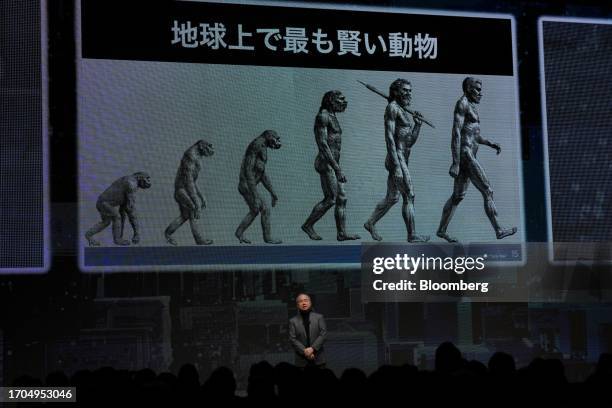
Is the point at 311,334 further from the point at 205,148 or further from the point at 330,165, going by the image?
the point at 205,148

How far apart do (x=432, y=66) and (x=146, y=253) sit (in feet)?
11.0

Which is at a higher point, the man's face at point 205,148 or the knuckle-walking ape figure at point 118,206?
the man's face at point 205,148

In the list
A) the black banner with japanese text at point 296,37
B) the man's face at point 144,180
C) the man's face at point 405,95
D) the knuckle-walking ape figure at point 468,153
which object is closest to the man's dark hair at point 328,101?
the black banner with japanese text at point 296,37

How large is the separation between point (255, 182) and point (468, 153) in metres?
2.16

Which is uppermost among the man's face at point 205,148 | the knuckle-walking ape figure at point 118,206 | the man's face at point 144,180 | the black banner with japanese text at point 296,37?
the black banner with japanese text at point 296,37

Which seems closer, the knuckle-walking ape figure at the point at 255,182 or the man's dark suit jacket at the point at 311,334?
the man's dark suit jacket at the point at 311,334

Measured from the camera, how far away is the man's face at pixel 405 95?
29.5ft

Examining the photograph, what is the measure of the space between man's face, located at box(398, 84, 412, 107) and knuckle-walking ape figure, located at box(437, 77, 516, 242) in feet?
1.67

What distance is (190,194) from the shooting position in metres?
8.52

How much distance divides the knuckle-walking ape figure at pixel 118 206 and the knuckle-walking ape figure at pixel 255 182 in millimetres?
966

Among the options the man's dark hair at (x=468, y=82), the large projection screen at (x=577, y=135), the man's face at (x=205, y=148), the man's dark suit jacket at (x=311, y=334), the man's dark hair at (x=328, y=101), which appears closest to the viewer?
the man's dark suit jacket at (x=311, y=334)

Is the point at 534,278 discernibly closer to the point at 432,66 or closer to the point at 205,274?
the point at 432,66

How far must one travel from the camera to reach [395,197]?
29.2 feet

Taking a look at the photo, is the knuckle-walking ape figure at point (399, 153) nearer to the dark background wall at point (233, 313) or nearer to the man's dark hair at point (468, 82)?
the man's dark hair at point (468, 82)
